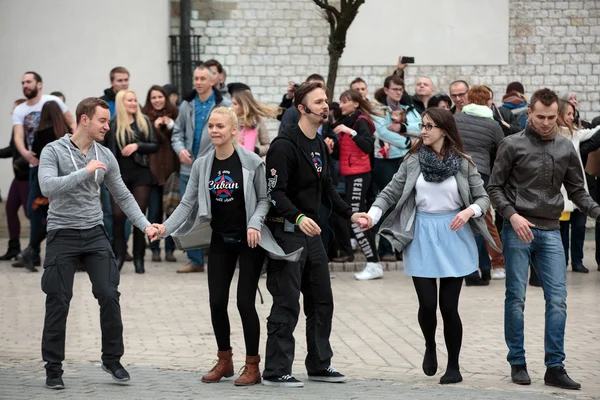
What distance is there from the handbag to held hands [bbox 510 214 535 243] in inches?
260

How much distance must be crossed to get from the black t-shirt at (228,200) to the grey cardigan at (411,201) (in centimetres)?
93

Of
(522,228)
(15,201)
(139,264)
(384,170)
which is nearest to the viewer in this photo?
(522,228)

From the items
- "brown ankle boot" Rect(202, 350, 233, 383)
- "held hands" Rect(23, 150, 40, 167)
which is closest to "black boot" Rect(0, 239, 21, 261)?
"held hands" Rect(23, 150, 40, 167)

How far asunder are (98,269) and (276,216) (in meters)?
1.21

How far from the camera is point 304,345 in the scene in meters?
8.87

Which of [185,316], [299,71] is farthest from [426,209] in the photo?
[299,71]

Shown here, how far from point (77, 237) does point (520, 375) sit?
9.84ft

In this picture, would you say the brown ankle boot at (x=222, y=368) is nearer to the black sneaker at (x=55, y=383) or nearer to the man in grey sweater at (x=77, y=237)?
the man in grey sweater at (x=77, y=237)

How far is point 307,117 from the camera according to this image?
7637 mm

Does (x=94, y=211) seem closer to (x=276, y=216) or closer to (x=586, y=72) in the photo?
(x=276, y=216)

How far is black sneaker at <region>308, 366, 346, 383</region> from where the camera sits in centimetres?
757

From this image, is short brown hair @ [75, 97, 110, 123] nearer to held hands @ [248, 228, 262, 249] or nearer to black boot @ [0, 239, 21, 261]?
held hands @ [248, 228, 262, 249]

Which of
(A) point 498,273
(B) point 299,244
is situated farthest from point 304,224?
(A) point 498,273

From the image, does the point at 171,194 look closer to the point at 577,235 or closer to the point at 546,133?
the point at 577,235
